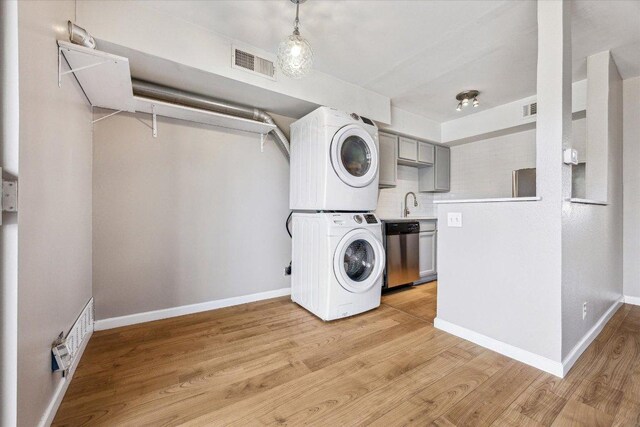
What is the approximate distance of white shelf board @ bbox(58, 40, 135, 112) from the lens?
137 cm

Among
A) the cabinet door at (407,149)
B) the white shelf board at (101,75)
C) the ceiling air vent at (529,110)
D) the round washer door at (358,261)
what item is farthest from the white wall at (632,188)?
the white shelf board at (101,75)

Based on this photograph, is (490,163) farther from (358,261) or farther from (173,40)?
(173,40)

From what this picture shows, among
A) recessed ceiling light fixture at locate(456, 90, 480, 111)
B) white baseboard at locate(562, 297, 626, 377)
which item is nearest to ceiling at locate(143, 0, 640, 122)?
recessed ceiling light fixture at locate(456, 90, 480, 111)

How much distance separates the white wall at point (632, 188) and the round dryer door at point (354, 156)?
2.71m

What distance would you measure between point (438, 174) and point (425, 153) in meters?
0.45

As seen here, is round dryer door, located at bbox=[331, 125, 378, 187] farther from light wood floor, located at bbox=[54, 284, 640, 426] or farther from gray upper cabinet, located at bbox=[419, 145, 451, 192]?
gray upper cabinet, located at bbox=[419, 145, 451, 192]

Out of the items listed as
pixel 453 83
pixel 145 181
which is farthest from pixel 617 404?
pixel 145 181

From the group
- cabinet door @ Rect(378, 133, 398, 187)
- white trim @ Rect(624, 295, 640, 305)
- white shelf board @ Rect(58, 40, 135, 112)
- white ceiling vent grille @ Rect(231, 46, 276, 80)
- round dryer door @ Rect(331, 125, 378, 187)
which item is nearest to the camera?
white shelf board @ Rect(58, 40, 135, 112)

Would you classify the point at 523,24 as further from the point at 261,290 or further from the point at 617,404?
the point at 261,290

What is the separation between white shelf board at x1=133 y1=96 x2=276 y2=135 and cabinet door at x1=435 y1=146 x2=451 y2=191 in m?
2.80

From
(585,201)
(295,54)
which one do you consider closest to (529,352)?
(585,201)

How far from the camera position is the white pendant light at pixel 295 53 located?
5.31 ft

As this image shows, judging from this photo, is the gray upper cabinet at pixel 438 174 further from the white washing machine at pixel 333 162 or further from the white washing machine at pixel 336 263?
the white washing machine at pixel 336 263

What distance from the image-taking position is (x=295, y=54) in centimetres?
163
